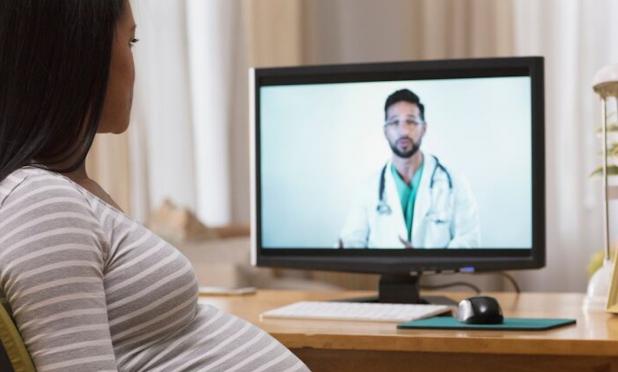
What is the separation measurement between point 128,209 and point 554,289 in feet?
5.14

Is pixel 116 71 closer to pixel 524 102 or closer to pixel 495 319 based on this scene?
pixel 495 319

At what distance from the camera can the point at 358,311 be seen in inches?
77.1

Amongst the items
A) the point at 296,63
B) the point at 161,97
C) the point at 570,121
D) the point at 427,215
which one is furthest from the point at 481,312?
the point at 161,97

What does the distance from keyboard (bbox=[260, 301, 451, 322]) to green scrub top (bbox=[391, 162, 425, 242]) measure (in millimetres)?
182

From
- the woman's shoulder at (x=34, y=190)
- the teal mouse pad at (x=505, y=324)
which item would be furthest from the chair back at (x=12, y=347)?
the teal mouse pad at (x=505, y=324)

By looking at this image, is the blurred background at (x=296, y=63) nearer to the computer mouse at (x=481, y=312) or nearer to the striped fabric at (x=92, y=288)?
the computer mouse at (x=481, y=312)

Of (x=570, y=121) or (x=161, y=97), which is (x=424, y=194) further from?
(x=161, y=97)

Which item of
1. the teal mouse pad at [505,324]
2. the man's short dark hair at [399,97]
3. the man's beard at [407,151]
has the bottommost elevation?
the teal mouse pad at [505,324]

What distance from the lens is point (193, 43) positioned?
13.9ft

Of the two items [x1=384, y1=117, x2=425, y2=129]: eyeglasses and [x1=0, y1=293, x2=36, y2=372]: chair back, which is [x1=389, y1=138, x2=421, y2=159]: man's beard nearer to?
[x1=384, y1=117, x2=425, y2=129]: eyeglasses

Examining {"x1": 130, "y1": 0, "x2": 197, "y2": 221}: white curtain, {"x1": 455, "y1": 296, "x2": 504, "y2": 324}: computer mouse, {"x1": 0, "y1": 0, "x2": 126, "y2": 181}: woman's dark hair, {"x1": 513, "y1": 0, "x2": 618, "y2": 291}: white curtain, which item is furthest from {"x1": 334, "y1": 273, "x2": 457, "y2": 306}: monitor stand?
{"x1": 130, "y1": 0, "x2": 197, "y2": 221}: white curtain

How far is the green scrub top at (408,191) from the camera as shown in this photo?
211cm

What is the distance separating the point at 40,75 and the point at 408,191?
3.26ft

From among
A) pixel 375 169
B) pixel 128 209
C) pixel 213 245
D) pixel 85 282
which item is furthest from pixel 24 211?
pixel 128 209
